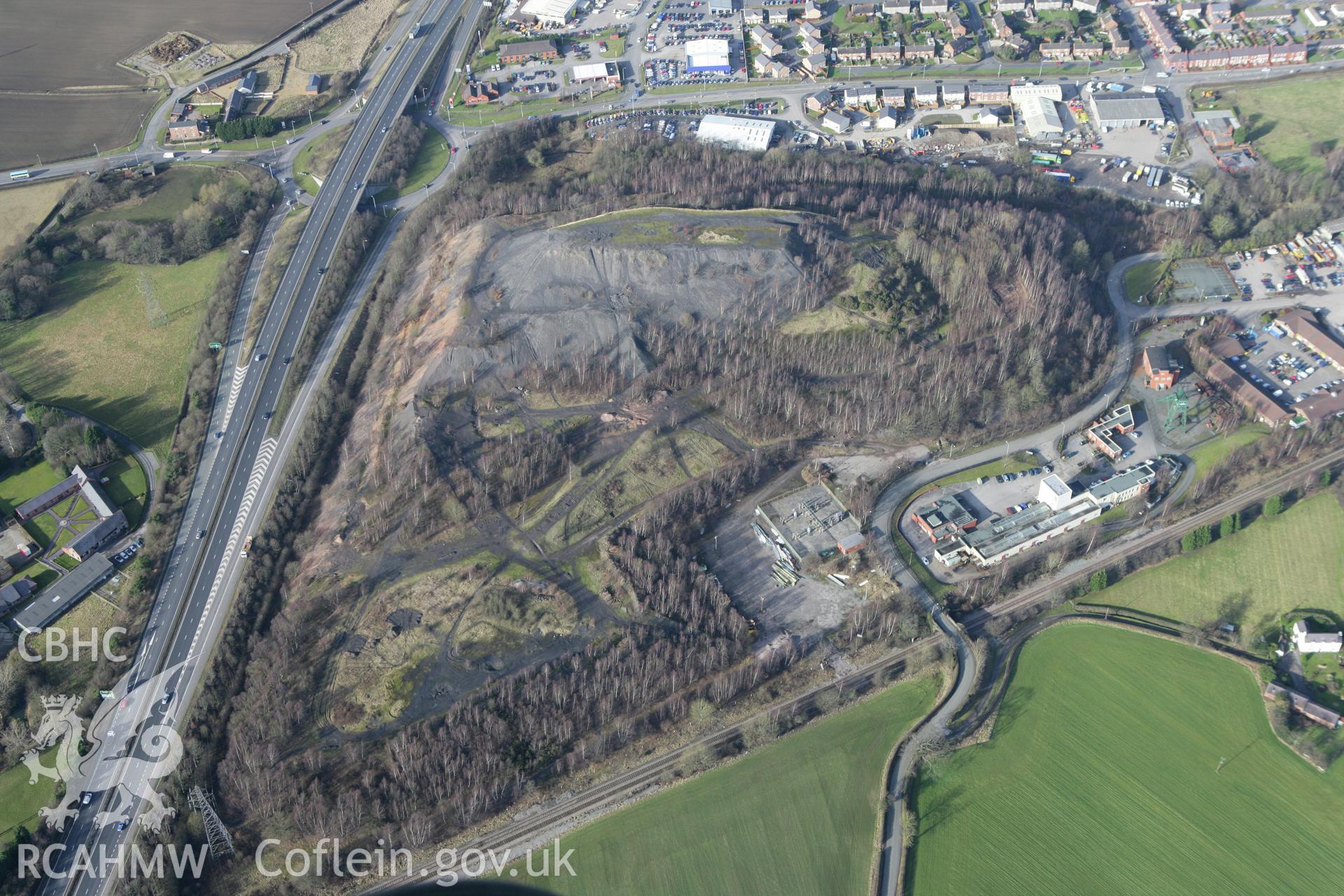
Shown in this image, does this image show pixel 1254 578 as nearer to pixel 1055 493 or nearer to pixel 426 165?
pixel 1055 493

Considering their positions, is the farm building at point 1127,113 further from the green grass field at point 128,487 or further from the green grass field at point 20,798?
the green grass field at point 20,798

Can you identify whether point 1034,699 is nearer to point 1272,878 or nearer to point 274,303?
point 1272,878

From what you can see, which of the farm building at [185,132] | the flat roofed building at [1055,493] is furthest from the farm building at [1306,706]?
the farm building at [185,132]

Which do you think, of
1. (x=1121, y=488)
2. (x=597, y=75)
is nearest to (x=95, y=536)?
(x=1121, y=488)

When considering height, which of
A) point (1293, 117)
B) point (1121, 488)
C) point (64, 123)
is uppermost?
point (64, 123)

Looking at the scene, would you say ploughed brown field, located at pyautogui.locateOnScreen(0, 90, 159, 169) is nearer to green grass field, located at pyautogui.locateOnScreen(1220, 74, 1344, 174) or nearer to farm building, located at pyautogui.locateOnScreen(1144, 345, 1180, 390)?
farm building, located at pyautogui.locateOnScreen(1144, 345, 1180, 390)

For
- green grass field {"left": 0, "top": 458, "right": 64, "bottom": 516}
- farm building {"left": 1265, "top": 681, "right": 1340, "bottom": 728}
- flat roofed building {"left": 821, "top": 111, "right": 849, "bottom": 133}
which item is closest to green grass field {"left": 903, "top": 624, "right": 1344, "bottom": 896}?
farm building {"left": 1265, "top": 681, "right": 1340, "bottom": 728}
